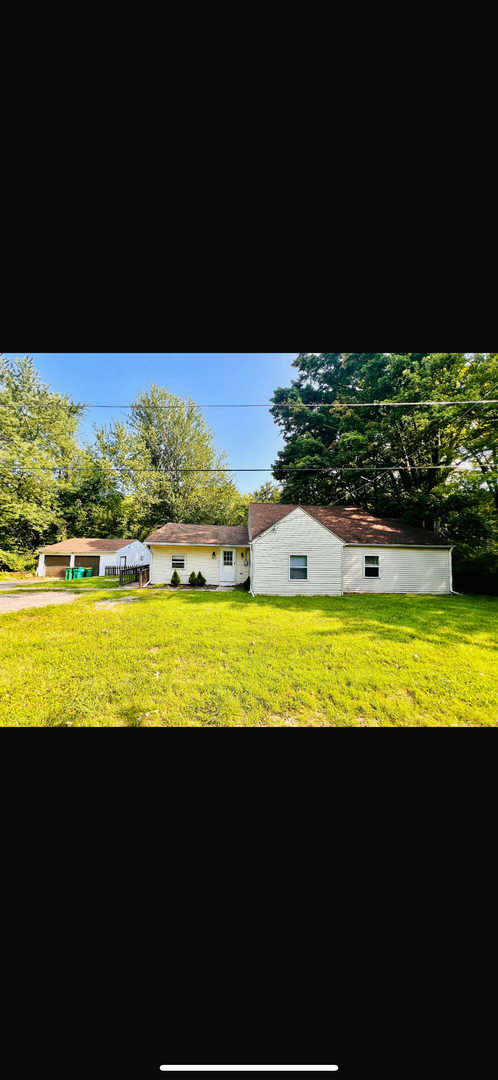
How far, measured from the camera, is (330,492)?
13.2 m

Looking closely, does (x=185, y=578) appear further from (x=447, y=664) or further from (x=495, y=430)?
(x=495, y=430)

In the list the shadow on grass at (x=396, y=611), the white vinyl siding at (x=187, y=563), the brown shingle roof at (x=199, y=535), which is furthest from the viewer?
the white vinyl siding at (x=187, y=563)

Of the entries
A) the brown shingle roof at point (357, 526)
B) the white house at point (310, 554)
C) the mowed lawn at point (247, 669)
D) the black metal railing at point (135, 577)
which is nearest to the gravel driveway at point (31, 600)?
the mowed lawn at point (247, 669)

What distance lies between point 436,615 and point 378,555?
380cm

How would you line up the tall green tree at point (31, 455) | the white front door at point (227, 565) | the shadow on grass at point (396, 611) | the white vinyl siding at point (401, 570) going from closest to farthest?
1. the shadow on grass at point (396, 611)
2. the tall green tree at point (31, 455)
3. the white vinyl siding at point (401, 570)
4. the white front door at point (227, 565)

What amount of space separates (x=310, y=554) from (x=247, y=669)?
608 cm

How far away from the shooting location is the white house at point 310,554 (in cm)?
930

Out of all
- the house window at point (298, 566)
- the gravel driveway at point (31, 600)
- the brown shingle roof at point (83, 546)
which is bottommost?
the gravel driveway at point (31, 600)

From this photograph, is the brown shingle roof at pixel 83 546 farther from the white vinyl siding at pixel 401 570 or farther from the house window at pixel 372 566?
the house window at pixel 372 566

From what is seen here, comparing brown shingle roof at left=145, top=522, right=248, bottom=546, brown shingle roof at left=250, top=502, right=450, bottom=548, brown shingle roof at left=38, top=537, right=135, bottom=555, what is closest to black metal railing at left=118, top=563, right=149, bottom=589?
brown shingle roof at left=145, top=522, right=248, bottom=546

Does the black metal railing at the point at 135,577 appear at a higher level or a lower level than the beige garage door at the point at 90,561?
lower

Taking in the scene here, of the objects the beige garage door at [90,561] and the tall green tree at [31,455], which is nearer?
the tall green tree at [31,455]

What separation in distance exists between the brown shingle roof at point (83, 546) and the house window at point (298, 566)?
1083 cm
